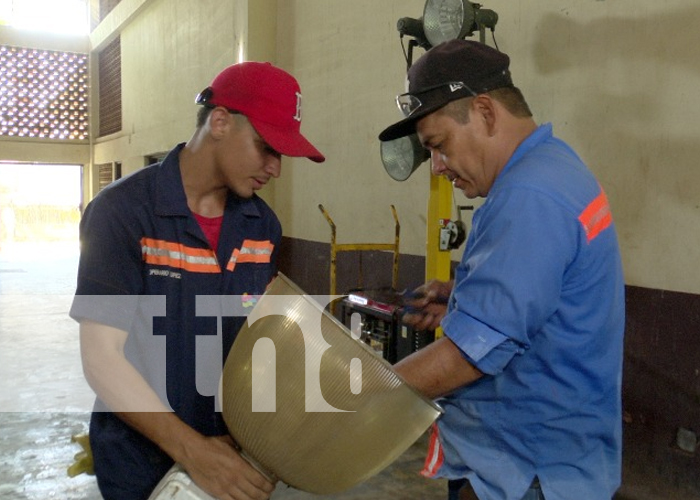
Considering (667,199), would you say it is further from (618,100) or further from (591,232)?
(591,232)

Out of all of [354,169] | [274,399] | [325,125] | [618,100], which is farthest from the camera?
[325,125]

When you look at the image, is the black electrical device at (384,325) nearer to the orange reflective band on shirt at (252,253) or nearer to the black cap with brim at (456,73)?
the orange reflective band on shirt at (252,253)

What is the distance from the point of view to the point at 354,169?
15.1 ft

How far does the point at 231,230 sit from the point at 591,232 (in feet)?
2.20

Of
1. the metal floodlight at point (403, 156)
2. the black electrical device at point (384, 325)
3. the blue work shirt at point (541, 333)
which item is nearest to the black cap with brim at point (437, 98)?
the blue work shirt at point (541, 333)

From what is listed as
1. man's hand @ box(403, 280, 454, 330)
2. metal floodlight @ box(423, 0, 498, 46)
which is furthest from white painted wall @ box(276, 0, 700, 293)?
man's hand @ box(403, 280, 454, 330)

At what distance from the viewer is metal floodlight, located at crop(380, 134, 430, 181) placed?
2.86 meters

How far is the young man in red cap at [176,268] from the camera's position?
1.03 m

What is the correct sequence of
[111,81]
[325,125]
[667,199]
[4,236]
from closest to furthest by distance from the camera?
[667,199] → [325,125] → [111,81] → [4,236]

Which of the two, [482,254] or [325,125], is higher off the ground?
[325,125]

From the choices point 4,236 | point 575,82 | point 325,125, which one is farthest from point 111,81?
point 575,82

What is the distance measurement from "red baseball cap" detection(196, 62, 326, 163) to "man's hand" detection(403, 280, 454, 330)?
543 millimetres

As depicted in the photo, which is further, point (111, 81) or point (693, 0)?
point (111, 81)

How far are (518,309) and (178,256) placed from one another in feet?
2.00
